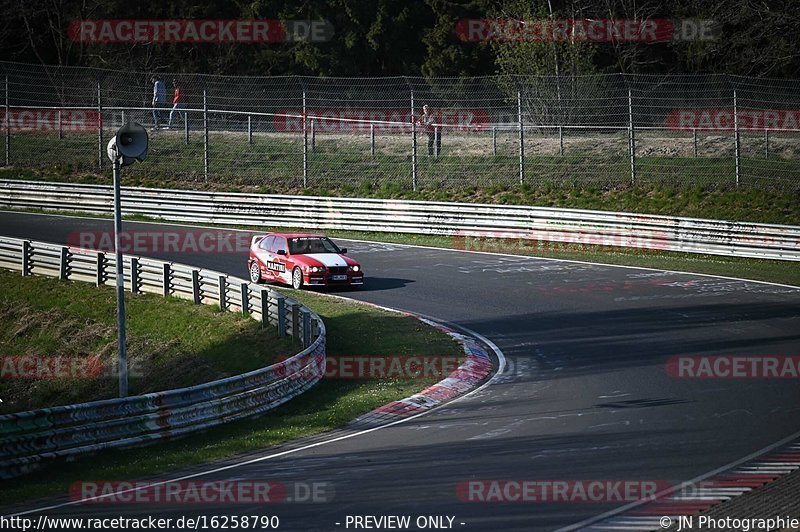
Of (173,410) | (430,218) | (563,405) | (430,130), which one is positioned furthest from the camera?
(430,130)

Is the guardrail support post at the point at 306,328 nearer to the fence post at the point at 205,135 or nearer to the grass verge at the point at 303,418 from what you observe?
the grass verge at the point at 303,418

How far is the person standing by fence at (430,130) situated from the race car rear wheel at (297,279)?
1100cm

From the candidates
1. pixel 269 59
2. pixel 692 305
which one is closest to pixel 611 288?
pixel 692 305

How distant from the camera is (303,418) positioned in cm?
1369

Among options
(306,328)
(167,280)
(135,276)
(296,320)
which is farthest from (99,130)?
(306,328)

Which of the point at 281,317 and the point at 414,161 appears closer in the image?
the point at 281,317

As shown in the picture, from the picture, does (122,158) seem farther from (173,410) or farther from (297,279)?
(297,279)

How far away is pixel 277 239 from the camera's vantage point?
23828mm

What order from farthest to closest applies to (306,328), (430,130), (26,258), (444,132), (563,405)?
(444,132)
(430,130)
(26,258)
(306,328)
(563,405)

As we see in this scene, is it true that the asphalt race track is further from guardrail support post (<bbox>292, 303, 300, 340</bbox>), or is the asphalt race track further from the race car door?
guardrail support post (<bbox>292, 303, 300, 340</bbox>)

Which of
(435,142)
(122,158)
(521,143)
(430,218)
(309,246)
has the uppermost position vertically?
(435,142)

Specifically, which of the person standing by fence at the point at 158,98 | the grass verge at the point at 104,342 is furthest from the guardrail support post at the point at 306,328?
the person standing by fence at the point at 158,98

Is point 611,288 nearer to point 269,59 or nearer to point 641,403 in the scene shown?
point 641,403

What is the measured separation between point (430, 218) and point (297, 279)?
764cm
